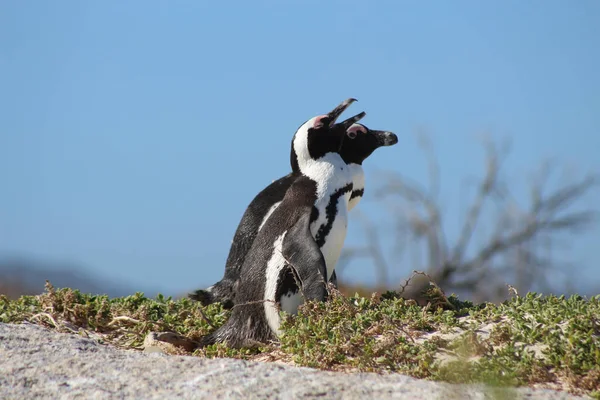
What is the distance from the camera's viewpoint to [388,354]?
4.27 m

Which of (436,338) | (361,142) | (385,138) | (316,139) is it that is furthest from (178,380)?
(385,138)

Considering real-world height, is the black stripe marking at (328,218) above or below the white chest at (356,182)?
below

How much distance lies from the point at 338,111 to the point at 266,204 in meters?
0.94

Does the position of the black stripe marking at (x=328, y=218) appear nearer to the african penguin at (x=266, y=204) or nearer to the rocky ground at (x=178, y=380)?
the african penguin at (x=266, y=204)

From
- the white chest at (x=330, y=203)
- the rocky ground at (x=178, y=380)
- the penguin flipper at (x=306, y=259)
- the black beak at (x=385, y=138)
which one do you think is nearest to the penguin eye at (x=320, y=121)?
the white chest at (x=330, y=203)

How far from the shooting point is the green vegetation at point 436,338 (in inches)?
157

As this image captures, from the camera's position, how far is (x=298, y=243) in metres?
5.24

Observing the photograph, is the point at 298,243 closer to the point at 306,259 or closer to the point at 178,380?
the point at 306,259

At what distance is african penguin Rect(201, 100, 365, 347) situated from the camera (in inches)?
203

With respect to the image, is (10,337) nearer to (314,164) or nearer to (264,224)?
(264,224)

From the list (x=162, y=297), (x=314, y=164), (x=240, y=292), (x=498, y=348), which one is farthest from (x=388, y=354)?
(x=162, y=297)

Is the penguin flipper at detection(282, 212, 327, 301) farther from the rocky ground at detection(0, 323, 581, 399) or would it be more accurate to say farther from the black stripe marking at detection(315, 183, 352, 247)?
the rocky ground at detection(0, 323, 581, 399)

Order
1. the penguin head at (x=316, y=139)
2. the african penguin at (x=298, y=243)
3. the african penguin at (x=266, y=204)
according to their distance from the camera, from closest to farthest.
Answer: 1. the african penguin at (x=298, y=243)
2. the penguin head at (x=316, y=139)
3. the african penguin at (x=266, y=204)

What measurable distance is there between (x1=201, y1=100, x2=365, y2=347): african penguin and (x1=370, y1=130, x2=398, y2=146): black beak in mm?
569
